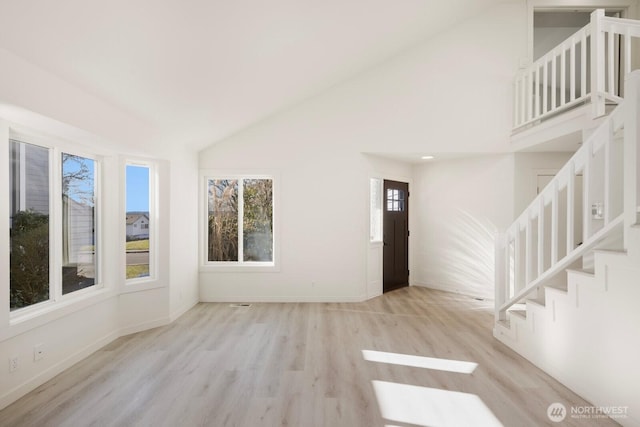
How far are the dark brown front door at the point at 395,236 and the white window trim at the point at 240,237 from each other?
2.03m

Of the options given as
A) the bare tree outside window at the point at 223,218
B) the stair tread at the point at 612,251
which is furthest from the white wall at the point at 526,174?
the bare tree outside window at the point at 223,218

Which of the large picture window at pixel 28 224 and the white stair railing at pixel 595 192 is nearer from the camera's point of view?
the white stair railing at pixel 595 192

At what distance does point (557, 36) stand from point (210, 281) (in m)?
7.79

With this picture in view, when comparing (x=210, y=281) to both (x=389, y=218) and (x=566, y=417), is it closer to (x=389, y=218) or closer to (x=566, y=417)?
(x=389, y=218)

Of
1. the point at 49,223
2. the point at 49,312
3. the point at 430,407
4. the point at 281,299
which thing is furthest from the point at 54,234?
the point at 430,407

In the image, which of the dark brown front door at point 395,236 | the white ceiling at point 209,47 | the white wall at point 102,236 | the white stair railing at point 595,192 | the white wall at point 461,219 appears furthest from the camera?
the dark brown front door at point 395,236

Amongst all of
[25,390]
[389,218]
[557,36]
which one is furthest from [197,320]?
[557,36]

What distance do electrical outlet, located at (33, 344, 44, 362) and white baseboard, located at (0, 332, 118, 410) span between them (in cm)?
13

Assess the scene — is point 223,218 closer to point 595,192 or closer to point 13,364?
point 13,364

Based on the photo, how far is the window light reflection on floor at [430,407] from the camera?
7.03 ft

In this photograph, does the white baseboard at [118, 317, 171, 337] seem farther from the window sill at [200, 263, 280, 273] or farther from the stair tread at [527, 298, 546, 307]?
the stair tread at [527, 298, 546, 307]

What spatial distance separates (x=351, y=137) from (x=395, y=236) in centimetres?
215

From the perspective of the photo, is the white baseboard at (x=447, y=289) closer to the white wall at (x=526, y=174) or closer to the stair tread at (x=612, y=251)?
the white wall at (x=526, y=174)

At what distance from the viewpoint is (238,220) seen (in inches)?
205
